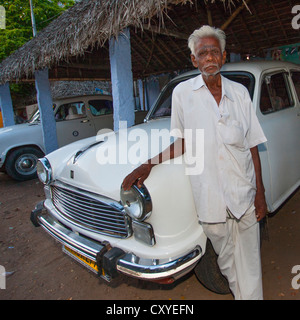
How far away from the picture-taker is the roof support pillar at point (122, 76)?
11.4 ft

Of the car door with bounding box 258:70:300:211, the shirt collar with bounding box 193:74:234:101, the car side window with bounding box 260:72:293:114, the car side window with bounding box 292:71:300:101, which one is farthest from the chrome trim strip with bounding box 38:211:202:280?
the car side window with bounding box 292:71:300:101

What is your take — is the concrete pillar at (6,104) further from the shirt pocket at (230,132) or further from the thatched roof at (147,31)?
the shirt pocket at (230,132)

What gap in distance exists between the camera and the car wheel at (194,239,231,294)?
192cm

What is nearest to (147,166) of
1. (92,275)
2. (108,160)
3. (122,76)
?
(108,160)

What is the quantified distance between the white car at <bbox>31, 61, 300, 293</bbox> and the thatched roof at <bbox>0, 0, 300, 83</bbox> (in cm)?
134

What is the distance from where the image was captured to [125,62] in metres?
3.57

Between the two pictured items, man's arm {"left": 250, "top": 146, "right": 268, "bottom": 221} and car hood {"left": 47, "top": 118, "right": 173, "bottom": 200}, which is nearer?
man's arm {"left": 250, "top": 146, "right": 268, "bottom": 221}

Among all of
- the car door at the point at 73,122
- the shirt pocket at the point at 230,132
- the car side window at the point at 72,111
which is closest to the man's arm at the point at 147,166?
the shirt pocket at the point at 230,132

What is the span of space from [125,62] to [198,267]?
9.10 feet

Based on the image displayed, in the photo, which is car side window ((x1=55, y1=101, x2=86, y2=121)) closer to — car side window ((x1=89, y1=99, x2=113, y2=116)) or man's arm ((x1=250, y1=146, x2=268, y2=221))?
car side window ((x1=89, y1=99, x2=113, y2=116))

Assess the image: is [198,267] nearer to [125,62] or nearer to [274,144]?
[274,144]

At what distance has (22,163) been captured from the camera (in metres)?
6.13
